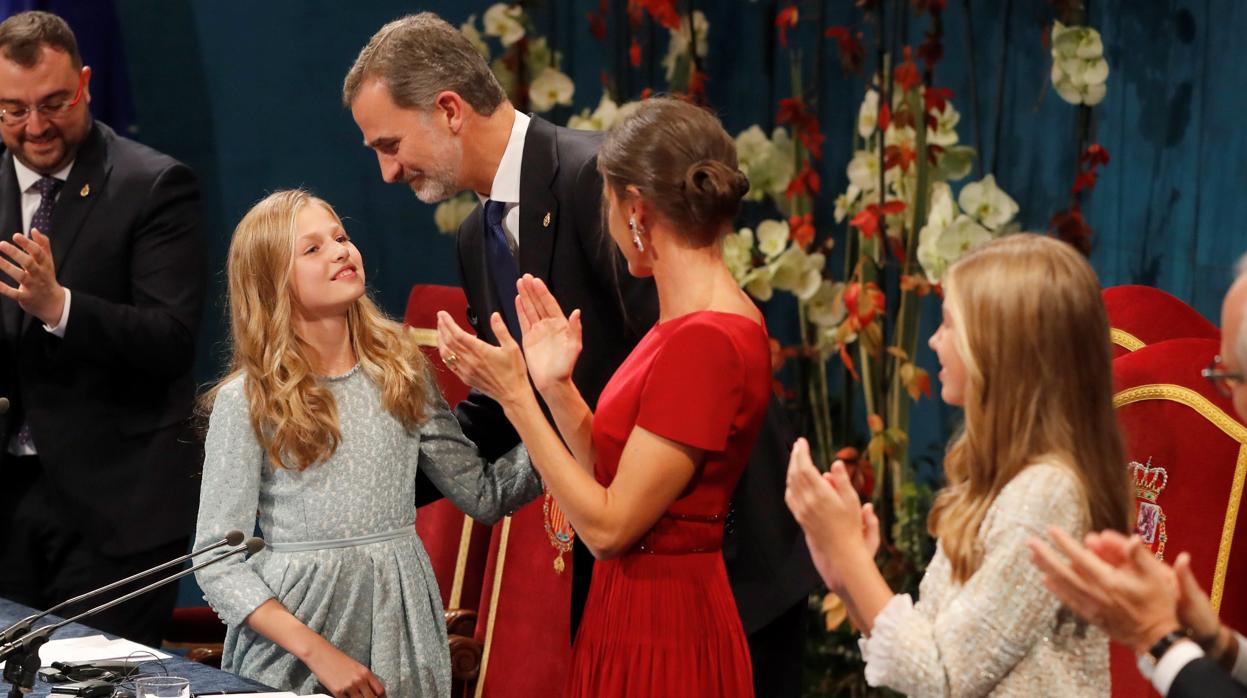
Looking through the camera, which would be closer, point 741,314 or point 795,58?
point 741,314

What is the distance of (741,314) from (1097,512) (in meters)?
0.66

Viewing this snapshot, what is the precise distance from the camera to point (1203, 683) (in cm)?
149

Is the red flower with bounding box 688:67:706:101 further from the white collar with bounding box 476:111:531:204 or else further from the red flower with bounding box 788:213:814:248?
the white collar with bounding box 476:111:531:204

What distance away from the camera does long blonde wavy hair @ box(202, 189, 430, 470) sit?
100 inches

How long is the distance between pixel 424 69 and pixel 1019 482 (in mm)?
1478

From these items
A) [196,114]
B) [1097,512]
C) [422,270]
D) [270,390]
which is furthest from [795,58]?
[1097,512]

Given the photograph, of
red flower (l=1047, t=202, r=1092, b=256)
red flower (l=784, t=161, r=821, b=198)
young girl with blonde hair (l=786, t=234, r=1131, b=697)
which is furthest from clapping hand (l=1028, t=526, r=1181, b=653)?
red flower (l=784, t=161, r=821, b=198)

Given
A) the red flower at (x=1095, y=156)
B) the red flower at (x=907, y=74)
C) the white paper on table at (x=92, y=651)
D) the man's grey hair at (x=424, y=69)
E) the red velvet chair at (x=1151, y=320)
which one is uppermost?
the man's grey hair at (x=424, y=69)

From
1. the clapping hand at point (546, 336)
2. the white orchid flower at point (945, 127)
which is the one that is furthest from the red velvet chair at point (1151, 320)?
the white orchid flower at point (945, 127)

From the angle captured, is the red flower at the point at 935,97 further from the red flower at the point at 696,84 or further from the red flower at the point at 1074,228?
the red flower at the point at 696,84

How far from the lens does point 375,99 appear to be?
275cm

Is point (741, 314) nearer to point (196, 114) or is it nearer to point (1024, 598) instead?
point (1024, 598)

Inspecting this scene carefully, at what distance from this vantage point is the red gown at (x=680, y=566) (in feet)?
7.02

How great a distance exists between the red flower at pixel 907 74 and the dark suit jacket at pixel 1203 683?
7.67ft
